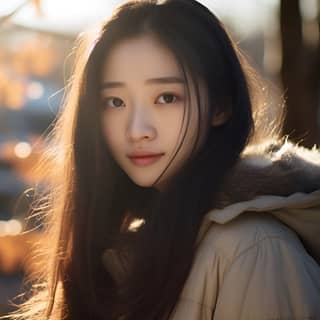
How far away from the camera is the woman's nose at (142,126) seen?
2.22 metres

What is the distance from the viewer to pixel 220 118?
7.50 ft

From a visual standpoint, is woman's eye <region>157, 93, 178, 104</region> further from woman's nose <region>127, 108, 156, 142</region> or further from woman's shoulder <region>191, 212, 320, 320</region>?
woman's shoulder <region>191, 212, 320, 320</region>

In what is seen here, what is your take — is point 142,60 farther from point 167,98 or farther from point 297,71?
point 297,71

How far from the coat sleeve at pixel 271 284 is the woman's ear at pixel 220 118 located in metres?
0.44

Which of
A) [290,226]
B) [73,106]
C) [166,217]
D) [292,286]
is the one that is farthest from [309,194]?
[73,106]

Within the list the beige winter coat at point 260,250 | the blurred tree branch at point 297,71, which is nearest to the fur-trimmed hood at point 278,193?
the beige winter coat at point 260,250

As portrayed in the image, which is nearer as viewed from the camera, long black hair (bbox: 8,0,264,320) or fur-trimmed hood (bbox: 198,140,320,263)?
fur-trimmed hood (bbox: 198,140,320,263)

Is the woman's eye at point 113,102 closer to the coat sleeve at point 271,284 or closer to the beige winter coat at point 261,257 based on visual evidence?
the beige winter coat at point 261,257

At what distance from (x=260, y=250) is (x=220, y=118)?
18.9 inches

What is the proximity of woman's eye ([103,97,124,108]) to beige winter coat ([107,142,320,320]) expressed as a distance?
42 centimetres

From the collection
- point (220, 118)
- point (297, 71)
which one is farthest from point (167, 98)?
point (297, 71)

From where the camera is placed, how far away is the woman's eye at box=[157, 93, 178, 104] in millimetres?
2230

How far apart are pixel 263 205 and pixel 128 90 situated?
0.56 metres

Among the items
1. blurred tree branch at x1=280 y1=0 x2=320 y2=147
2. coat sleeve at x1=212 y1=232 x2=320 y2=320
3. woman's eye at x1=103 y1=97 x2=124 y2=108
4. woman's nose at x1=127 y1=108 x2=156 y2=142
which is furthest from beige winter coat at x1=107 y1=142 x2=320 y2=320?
blurred tree branch at x1=280 y1=0 x2=320 y2=147
